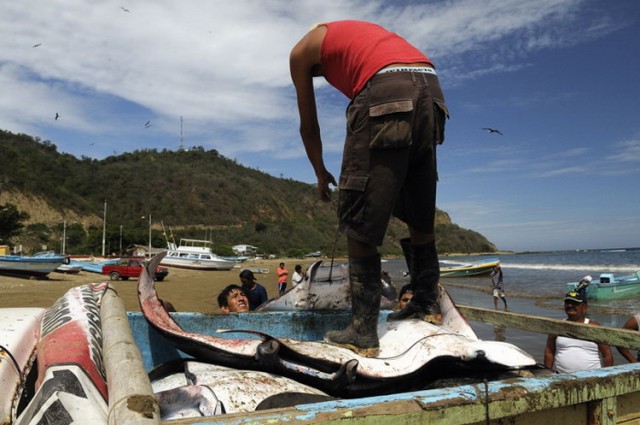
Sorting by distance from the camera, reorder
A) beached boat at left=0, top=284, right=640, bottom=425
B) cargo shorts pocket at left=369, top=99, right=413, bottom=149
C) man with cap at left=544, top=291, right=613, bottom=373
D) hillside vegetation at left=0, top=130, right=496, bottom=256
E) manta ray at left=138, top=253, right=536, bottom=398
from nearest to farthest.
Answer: beached boat at left=0, top=284, right=640, bottom=425 → manta ray at left=138, top=253, right=536, bottom=398 → cargo shorts pocket at left=369, top=99, right=413, bottom=149 → man with cap at left=544, top=291, right=613, bottom=373 → hillside vegetation at left=0, top=130, right=496, bottom=256

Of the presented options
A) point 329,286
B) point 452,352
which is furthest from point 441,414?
point 329,286

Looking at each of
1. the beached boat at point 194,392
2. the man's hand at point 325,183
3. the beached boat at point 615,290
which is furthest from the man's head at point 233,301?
the beached boat at point 615,290

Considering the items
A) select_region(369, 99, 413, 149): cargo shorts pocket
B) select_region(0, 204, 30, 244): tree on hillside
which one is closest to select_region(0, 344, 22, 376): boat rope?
select_region(369, 99, 413, 149): cargo shorts pocket

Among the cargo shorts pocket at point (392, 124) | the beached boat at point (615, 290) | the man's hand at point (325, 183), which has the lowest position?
the beached boat at point (615, 290)

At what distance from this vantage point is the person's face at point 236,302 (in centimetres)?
514

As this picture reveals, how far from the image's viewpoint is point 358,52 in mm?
2059

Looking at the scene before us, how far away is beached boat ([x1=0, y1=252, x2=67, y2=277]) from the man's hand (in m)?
23.7

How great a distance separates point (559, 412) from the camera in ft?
4.86

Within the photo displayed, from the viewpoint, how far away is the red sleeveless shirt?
201 cm

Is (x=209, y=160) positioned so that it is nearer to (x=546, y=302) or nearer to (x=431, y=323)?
(x=546, y=302)

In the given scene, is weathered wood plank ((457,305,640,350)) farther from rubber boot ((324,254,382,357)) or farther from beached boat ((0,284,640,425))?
rubber boot ((324,254,382,357))

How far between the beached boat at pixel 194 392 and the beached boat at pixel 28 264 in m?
23.9

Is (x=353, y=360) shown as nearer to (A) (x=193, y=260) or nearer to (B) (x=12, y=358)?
(B) (x=12, y=358)

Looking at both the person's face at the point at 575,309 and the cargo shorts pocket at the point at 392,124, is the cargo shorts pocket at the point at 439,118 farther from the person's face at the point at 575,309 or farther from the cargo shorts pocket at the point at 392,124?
the person's face at the point at 575,309
